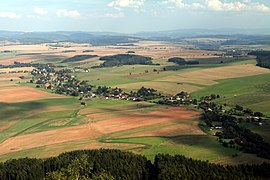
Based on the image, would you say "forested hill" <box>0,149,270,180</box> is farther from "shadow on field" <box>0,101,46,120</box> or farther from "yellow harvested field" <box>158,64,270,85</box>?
"yellow harvested field" <box>158,64,270,85</box>

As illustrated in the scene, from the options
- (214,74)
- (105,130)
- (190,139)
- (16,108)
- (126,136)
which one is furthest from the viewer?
(214,74)

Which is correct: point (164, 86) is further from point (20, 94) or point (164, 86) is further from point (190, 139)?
point (190, 139)

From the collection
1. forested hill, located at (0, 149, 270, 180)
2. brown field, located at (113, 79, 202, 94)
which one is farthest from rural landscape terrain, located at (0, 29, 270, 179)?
forested hill, located at (0, 149, 270, 180)

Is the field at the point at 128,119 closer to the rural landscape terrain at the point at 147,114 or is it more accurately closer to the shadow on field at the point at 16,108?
the shadow on field at the point at 16,108

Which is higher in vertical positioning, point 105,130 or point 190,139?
point 190,139

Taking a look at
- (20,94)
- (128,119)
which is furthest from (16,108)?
(128,119)

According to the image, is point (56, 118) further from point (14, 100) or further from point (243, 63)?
point (243, 63)

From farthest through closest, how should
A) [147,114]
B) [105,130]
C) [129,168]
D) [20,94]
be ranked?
[20,94]
[147,114]
[105,130]
[129,168]

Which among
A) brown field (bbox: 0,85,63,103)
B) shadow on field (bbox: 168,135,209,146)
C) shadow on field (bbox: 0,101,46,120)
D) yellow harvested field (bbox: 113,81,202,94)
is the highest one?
yellow harvested field (bbox: 113,81,202,94)
